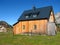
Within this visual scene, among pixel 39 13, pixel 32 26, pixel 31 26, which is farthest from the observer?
pixel 39 13

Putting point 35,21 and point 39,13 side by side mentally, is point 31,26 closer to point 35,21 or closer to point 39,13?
point 35,21

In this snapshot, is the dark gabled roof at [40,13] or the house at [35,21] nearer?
Result: the house at [35,21]

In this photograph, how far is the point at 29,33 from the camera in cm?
4253

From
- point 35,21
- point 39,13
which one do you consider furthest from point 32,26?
point 39,13

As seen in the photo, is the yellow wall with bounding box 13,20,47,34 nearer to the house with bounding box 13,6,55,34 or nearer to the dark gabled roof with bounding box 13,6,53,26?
the house with bounding box 13,6,55,34

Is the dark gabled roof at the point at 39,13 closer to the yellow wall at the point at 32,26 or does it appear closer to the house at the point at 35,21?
the house at the point at 35,21

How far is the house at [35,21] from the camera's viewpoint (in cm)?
4073

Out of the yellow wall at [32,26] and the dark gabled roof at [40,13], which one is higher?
the dark gabled roof at [40,13]

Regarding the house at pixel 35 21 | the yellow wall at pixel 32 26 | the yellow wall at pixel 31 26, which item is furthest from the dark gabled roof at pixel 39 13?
the yellow wall at pixel 31 26

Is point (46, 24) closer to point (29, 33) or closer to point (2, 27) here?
point (29, 33)

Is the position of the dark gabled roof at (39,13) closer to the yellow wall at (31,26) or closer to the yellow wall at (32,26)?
the yellow wall at (32,26)

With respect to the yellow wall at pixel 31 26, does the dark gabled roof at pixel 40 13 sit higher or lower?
higher

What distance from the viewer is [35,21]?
42.3 m

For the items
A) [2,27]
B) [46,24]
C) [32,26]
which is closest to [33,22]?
[32,26]
